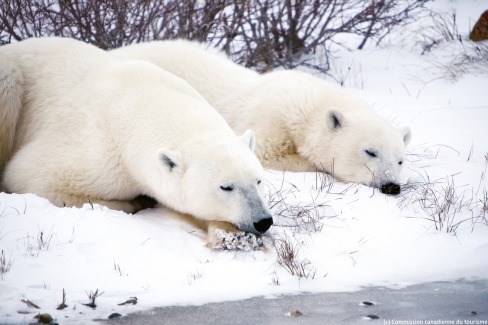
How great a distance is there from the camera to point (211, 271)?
339cm

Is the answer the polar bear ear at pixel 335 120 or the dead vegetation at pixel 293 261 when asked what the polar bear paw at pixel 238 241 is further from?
the polar bear ear at pixel 335 120

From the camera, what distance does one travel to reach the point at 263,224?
3752 mm

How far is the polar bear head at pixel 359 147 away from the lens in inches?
203

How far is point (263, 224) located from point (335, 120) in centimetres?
205

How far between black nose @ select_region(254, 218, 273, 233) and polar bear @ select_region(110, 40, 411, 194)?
1.43m

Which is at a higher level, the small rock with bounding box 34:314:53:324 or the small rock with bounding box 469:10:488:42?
the small rock with bounding box 469:10:488:42

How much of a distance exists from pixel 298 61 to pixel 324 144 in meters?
3.77

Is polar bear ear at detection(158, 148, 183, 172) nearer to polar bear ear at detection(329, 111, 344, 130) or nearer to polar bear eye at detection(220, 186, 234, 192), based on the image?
polar bear eye at detection(220, 186, 234, 192)

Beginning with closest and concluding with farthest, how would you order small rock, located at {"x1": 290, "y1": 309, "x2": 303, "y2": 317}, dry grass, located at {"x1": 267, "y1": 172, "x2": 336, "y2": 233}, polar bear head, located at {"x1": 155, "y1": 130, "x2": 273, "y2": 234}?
1. small rock, located at {"x1": 290, "y1": 309, "x2": 303, "y2": 317}
2. polar bear head, located at {"x1": 155, "y1": 130, "x2": 273, "y2": 234}
3. dry grass, located at {"x1": 267, "y1": 172, "x2": 336, "y2": 233}

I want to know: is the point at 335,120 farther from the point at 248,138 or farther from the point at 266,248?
the point at 266,248

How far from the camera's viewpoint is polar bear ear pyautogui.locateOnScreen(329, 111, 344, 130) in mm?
5488

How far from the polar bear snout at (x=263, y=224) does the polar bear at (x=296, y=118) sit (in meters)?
1.43

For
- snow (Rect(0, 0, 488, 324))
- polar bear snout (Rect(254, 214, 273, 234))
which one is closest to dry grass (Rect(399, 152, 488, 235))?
snow (Rect(0, 0, 488, 324))

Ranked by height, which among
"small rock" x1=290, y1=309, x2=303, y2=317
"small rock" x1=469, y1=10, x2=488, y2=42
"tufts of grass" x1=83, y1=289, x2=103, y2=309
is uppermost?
"small rock" x1=469, y1=10, x2=488, y2=42
